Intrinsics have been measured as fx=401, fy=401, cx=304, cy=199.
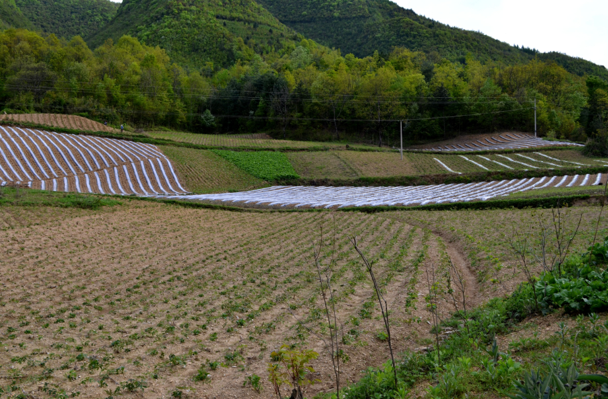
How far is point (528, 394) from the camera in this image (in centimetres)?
339

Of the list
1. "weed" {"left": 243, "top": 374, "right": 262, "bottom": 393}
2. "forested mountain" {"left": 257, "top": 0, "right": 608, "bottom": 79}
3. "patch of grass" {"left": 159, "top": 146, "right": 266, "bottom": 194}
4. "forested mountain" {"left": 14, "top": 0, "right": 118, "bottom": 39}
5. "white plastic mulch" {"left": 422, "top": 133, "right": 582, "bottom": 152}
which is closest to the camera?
"weed" {"left": 243, "top": 374, "right": 262, "bottom": 393}

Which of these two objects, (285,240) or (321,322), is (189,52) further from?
(321,322)

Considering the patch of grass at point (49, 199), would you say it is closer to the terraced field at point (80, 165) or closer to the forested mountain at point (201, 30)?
the terraced field at point (80, 165)

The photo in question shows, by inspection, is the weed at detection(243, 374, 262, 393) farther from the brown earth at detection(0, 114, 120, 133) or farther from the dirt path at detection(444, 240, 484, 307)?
the brown earth at detection(0, 114, 120, 133)

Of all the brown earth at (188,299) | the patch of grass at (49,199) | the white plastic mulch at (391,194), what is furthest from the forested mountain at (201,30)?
the brown earth at (188,299)

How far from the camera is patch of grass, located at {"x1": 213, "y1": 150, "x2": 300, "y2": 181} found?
44.4m

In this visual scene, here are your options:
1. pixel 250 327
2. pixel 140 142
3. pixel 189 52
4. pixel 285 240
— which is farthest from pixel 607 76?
pixel 250 327

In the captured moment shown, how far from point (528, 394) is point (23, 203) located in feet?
85.2

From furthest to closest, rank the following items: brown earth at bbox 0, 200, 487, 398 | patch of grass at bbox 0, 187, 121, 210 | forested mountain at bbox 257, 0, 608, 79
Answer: forested mountain at bbox 257, 0, 608, 79 → patch of grass at bbox 0, 187, 121, 210 → brown earth at bbox 0, 200, 487, 398

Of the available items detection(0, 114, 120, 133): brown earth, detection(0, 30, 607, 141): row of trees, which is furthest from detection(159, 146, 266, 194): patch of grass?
detection(0, 30, 607, 141): row of trees

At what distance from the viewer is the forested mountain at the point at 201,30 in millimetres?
124812

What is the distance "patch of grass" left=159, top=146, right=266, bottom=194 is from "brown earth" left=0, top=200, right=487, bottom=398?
19.9 meters

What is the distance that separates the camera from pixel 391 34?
143625 mm

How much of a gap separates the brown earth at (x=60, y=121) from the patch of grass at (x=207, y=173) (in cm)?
1299
